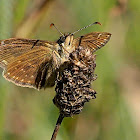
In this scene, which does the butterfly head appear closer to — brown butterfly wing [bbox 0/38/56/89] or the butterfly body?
the butterfly body

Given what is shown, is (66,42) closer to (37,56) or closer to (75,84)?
(37,56)

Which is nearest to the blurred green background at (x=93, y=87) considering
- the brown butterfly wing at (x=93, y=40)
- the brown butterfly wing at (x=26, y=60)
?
the brown butterfly wing at (x=26, y=60)

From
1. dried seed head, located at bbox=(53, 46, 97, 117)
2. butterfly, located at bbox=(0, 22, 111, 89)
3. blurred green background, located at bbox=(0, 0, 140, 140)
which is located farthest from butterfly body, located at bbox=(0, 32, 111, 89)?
dried seed head, located at bbox=(53, 46, 97, 117)

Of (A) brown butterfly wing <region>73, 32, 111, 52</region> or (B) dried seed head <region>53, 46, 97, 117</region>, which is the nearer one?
(B) dried seed head <region>53, 46, 97, 117</region>

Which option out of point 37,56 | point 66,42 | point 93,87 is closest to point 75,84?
point 66,42

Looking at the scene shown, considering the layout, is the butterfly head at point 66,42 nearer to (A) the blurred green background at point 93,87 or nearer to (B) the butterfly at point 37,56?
(B) the butterfly at point 37,56

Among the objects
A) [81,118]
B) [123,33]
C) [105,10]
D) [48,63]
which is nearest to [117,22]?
[123,33]

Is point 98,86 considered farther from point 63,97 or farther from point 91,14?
point 63,97
